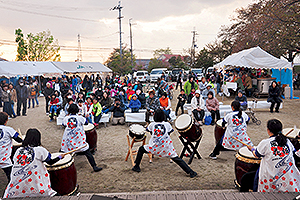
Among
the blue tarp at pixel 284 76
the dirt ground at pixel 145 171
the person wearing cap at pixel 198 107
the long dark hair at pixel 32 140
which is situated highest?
the blue tarp at pixel 284 76

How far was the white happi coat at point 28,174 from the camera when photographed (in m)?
3.14

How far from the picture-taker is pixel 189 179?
4852 mm

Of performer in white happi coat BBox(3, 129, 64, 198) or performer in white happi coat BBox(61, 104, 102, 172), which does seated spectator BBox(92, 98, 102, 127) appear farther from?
performer in white happi coat BBox(3, 129, 64, 198)

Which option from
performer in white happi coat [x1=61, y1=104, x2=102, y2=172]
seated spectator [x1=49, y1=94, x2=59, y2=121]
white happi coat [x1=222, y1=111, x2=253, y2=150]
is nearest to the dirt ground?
white happi coat [x1=222, y1=111, x2=253, y2=150]

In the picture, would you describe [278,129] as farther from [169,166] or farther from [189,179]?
[169,166]

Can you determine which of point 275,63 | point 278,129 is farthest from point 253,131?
point 275,63

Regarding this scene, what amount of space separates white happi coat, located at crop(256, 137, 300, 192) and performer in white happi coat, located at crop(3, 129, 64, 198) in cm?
304

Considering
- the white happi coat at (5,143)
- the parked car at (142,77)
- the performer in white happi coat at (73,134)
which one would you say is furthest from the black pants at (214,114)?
the parked car at (142,77)

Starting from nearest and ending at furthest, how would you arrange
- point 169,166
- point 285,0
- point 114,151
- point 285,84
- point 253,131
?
1. point 169,166
2. point 114,151
3. point 253,131
4. point 285,0
5. point 285,84

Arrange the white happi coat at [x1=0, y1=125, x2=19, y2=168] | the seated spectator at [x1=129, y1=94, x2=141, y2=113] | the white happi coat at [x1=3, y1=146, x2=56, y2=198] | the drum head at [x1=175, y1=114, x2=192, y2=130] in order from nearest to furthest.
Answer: the white happi coat at [x1=3, y1=146, x2=56, y2=198] → the white happi coat at [x1=0, y1=125, x2=19, y2=168] → the drum head at [x1=175, y1=114, x2=192, y2=130] → the seated spectator at [x1=129, y1=94, x2=141, y2=113]

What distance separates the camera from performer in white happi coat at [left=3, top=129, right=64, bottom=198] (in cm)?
314

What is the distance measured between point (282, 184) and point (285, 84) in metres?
14.8

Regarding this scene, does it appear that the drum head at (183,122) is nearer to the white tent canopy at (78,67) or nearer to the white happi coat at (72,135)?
the white happi coat at (72,135)

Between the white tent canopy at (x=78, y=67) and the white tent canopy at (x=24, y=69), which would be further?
the white tent canopy at (x=78, y=67)
